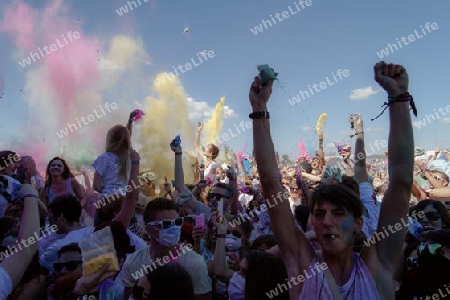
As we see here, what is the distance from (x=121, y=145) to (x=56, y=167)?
1.01 meters

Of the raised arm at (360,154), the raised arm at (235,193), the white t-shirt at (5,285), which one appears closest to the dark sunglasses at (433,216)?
the raised arm at (360,154)

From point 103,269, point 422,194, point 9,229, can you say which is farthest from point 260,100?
point 422,194

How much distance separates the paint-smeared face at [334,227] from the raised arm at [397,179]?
168 mm

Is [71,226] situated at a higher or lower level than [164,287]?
higher

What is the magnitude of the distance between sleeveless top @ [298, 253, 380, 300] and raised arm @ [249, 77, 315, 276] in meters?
0.09

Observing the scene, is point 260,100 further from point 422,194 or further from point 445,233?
point 422,194

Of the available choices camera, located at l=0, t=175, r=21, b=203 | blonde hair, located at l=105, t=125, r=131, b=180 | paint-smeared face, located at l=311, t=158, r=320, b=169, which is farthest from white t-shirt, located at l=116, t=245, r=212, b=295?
paint-smeared face, located at l=311, t=158, r=320, b=169

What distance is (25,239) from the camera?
230 centimetres

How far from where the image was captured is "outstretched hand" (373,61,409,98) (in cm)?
203

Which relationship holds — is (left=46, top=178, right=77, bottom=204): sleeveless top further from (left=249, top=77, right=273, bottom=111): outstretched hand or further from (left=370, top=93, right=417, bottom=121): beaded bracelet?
(left=370, top=93, right=417, bottom=121): beaded bracelet

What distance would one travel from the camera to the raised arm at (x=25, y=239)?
222cm

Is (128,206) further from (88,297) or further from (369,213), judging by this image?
(369,213)

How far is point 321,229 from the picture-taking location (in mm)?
1979

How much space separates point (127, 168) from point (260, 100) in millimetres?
3275
